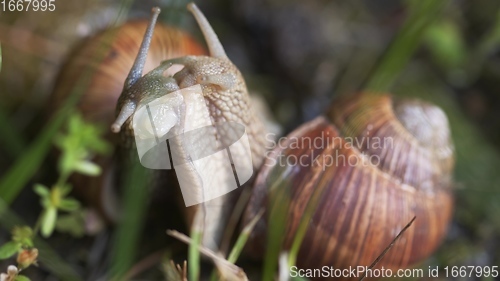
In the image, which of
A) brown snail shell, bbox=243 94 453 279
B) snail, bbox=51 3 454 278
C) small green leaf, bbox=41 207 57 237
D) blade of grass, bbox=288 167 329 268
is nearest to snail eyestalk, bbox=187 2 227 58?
snail, bbox=51 3 454 278

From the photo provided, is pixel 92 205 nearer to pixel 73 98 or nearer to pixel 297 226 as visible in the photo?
pixel 73 98

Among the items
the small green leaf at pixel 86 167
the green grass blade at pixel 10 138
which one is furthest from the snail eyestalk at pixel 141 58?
the green grass blade at pixel 10 138

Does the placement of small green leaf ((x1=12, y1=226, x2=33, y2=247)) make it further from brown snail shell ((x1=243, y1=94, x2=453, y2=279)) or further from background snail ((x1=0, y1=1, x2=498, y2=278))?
background snail ((x1=0, y1=1, x2=498, y2=278))

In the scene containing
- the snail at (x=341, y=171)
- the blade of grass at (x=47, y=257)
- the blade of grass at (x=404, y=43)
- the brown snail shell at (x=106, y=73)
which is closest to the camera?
the snail at (x=341, y=171)

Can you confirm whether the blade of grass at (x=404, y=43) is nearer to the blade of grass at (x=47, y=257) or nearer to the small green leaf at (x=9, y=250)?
the blade of grass at (x=47, y=257)

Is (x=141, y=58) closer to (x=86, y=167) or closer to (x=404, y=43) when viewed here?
(x=86, y=167)
